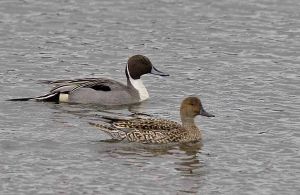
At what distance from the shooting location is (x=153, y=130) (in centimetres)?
1564

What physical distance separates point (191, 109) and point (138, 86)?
10.4ft

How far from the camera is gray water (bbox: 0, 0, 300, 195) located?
44.7ft

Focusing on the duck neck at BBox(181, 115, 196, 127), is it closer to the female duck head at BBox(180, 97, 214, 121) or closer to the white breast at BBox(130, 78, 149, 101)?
the female duck head at BBox(180, 97, 214, 121)

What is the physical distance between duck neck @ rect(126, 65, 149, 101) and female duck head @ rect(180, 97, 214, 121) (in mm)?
2759

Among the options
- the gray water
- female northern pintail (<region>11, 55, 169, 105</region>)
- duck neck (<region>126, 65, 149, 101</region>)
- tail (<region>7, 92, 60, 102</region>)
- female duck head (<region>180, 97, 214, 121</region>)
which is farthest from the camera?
duck neck (<region>126, 65, 149, 101</region>)

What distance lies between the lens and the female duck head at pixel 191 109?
1608 cm

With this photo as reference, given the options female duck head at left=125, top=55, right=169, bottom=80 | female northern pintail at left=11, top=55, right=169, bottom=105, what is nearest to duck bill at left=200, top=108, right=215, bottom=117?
female northern pintail at left=11, top=55, right=169, bottom=105

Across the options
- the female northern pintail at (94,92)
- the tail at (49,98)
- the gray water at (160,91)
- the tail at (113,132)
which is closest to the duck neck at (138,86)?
the female northern pintail at (94,92)

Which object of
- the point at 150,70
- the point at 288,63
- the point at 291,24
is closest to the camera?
the point at 150,70

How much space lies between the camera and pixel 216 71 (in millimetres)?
20250

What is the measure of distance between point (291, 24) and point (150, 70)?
528 cm

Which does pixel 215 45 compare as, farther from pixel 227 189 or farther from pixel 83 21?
pixel 227 189

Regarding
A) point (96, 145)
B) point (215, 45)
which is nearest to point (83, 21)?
point (215, 45)

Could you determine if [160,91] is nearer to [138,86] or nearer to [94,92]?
[138,86]
